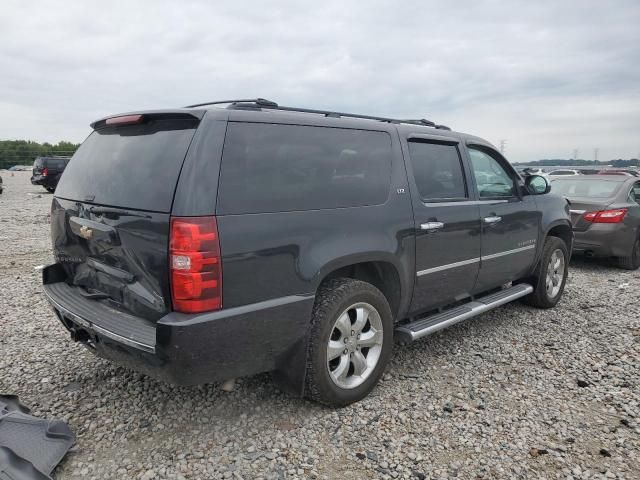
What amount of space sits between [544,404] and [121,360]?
2704 millimetres

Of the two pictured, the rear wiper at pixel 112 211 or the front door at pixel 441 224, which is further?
the front door at pixel 441 224

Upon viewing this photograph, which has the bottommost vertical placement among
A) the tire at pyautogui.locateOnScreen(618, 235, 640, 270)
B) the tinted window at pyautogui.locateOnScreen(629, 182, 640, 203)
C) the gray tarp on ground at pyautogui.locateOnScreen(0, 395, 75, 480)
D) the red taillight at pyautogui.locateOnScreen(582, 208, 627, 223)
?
the gray tarp on ground at pyautogui.locateOnScreen(0, 395, 75, 480)

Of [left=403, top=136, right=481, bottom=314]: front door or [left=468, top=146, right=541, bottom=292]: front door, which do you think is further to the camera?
[left=468, top=146, right=541, bottom=292]: front door

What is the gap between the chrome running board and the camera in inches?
132

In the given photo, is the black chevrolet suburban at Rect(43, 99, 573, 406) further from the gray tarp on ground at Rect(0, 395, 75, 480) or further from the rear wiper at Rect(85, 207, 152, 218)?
the gray tarp on ground at Rect(0, 395, 75, 480)

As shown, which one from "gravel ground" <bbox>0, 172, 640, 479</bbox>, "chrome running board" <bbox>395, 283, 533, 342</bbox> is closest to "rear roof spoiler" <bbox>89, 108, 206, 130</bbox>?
"gravel ground" <bbox>0, 172, 640, 479</bbox>

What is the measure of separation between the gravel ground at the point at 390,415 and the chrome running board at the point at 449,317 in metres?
0.36

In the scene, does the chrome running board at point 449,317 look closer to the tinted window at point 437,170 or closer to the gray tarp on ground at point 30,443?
the tinted window at point 437,170

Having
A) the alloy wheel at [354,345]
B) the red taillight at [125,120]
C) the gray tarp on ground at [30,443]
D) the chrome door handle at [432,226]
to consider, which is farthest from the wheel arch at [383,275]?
the gray tarp on ground at [30,443]

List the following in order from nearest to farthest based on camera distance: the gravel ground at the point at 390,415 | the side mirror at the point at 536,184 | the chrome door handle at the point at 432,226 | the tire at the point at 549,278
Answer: the gravel ground at the point at 390,415 → the chrome door handle at the point at 432,226 → the side mirror at the point at 536,184 → the tire at the point at 549,278

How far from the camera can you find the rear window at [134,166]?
7.84 feet

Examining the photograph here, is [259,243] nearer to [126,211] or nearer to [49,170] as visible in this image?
[126,211]

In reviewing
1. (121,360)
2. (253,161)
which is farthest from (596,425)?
(121,360)

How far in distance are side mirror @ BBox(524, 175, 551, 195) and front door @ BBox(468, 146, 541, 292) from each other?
9cm
